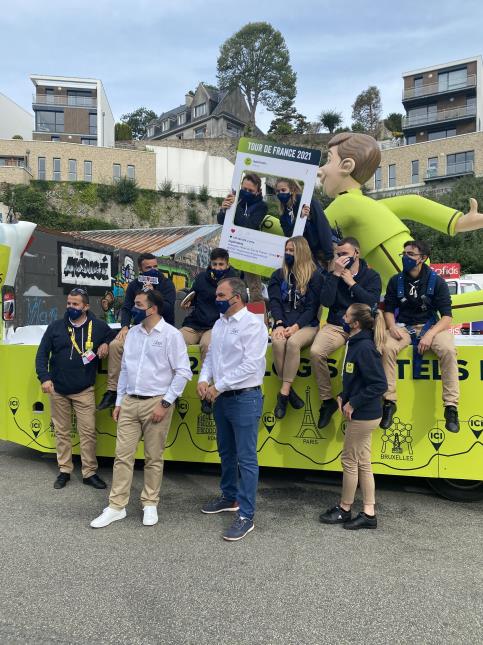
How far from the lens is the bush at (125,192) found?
158 ft

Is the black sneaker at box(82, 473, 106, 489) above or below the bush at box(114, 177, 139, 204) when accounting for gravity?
below

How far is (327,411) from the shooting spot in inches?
178

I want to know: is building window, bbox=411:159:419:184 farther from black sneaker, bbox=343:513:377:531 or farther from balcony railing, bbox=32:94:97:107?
black sneaker, bbox=343:513:377:531

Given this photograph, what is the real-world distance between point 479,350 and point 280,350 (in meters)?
1.61

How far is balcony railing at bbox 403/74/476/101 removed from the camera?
167 ft

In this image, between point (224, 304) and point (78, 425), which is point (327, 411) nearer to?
point (224, 304)

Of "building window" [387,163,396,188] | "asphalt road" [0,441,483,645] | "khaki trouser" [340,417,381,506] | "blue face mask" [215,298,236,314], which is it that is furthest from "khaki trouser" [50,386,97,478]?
"building window" [387,163,396,188]

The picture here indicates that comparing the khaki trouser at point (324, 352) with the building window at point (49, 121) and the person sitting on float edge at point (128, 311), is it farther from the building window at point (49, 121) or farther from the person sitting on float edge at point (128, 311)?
the building window at point (49, 121)

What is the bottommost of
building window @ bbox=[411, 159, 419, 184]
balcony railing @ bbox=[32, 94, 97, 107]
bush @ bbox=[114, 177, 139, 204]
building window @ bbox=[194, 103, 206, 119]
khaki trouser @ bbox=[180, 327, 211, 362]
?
khaki trouser @ bbox=[180, 327, 211, 362]

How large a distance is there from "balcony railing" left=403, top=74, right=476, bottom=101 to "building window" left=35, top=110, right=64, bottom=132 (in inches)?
1517

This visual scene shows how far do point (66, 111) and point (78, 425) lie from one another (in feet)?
217

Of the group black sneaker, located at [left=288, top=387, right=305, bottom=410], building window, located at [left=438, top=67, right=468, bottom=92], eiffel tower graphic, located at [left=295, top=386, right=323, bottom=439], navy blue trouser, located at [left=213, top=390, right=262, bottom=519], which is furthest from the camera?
building window, located at [left=438, top=67, right=468, bottom=92]

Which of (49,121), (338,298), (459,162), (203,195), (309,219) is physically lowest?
(338,298)

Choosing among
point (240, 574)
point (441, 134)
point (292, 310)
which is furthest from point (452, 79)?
point (240, 574)
